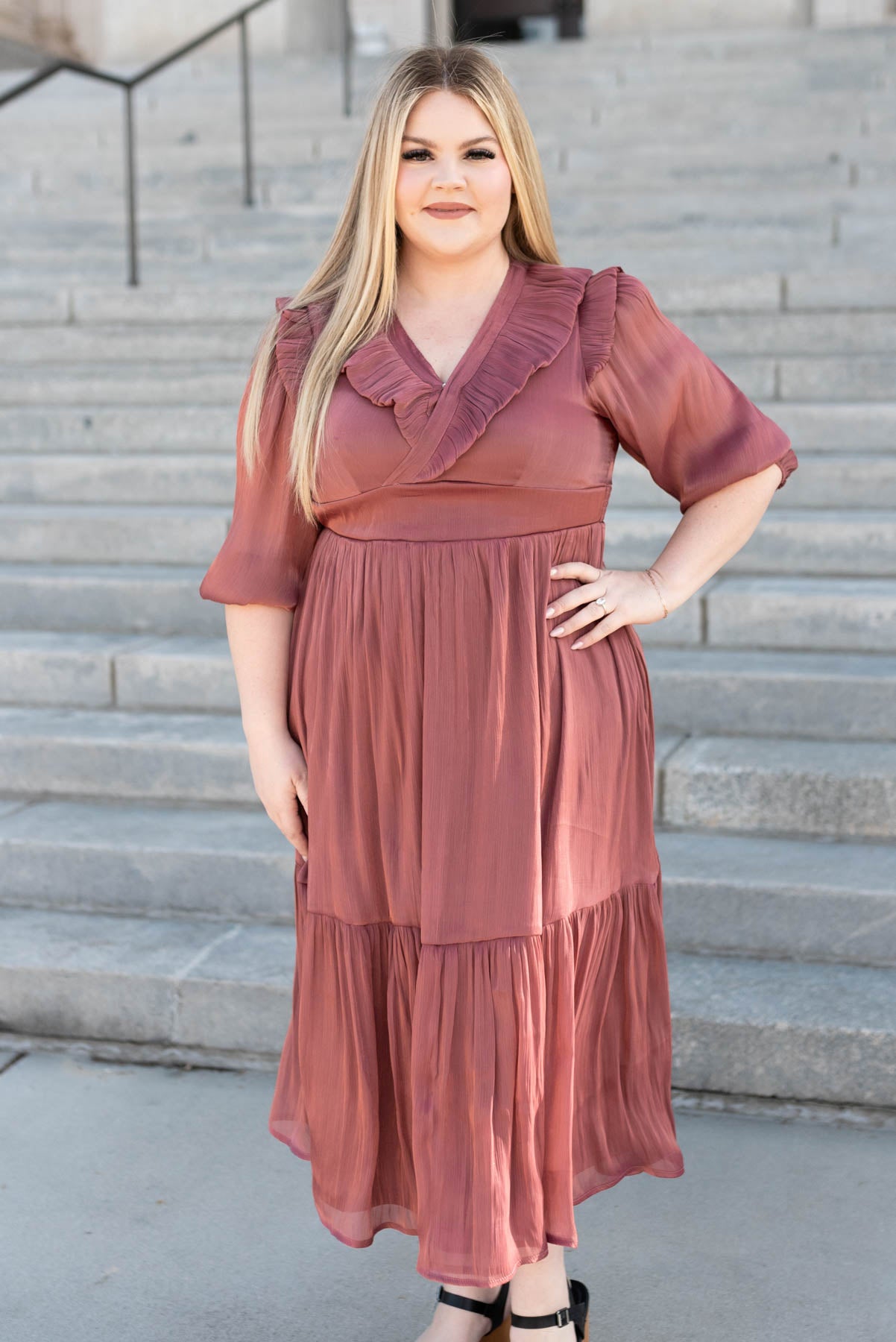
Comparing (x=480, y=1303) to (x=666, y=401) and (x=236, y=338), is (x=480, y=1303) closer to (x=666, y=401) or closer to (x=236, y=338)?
(x=666, y=401)

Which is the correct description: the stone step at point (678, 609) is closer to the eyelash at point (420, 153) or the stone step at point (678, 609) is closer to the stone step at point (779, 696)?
the stone step at point (779, 696)

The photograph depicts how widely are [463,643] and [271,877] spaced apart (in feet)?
6.11

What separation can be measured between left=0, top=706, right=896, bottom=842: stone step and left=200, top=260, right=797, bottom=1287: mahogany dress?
5.07ft

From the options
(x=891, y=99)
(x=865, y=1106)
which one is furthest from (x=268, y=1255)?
(x=891, y=99)

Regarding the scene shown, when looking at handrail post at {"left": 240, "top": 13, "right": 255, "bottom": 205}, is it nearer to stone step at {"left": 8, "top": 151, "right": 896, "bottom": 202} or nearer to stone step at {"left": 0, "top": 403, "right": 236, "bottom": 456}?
stone step at {"left": 8, "top": 151, "right": 896, "bottom": 202}

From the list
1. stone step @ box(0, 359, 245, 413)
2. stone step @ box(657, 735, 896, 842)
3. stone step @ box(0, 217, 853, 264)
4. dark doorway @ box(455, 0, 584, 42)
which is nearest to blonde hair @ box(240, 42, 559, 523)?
stone step @ box(657, 735, 896, 842)

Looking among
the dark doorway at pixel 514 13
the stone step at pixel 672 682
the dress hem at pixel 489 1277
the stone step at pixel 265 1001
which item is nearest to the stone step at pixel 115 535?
the stone step at pixel 672 682

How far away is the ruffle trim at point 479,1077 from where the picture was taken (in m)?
2.00

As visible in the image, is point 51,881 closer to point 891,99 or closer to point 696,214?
point 696,214

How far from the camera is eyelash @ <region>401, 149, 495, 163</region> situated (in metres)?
1.99

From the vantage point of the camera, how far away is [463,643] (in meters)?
2.01

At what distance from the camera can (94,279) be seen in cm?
692

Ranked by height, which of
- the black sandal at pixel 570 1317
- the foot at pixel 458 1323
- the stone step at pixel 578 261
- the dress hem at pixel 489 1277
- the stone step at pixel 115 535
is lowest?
the foot at pixel 458 1323

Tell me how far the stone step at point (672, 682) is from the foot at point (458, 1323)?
2011mm
